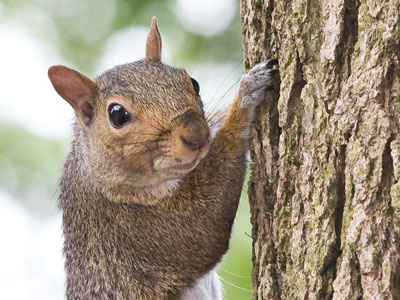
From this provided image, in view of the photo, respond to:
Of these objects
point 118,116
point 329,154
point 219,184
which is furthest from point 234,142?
point 329,154

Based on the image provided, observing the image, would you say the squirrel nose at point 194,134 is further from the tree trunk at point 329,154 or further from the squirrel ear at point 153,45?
the squirrel ear at point 153,45

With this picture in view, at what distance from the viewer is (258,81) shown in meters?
2.37

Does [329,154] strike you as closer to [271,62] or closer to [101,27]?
[271,62]

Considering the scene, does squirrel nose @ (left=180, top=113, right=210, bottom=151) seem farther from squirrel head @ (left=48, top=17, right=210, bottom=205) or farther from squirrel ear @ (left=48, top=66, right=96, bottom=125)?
squirrel ear @ (left=48, top=66, right=96, bottom=125)

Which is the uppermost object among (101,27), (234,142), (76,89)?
(101,27)

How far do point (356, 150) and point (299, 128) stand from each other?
29 cm

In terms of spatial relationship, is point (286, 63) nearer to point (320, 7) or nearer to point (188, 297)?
point (320, 7)

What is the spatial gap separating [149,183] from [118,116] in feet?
1.06

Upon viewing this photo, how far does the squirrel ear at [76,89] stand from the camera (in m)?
2.77

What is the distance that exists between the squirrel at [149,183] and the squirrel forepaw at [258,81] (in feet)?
0.10

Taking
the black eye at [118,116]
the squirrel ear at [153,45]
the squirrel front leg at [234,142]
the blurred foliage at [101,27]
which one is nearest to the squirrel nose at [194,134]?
the squirrel front leg at [234,142]

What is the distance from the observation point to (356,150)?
191 cm

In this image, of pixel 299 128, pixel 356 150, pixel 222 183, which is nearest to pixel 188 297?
pixel 222 183

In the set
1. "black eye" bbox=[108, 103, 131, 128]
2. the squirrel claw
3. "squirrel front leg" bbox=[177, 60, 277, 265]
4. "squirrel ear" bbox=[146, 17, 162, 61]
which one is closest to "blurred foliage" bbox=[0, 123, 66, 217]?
"squirrel ear" bbox=[146, 17, 162, 61]
